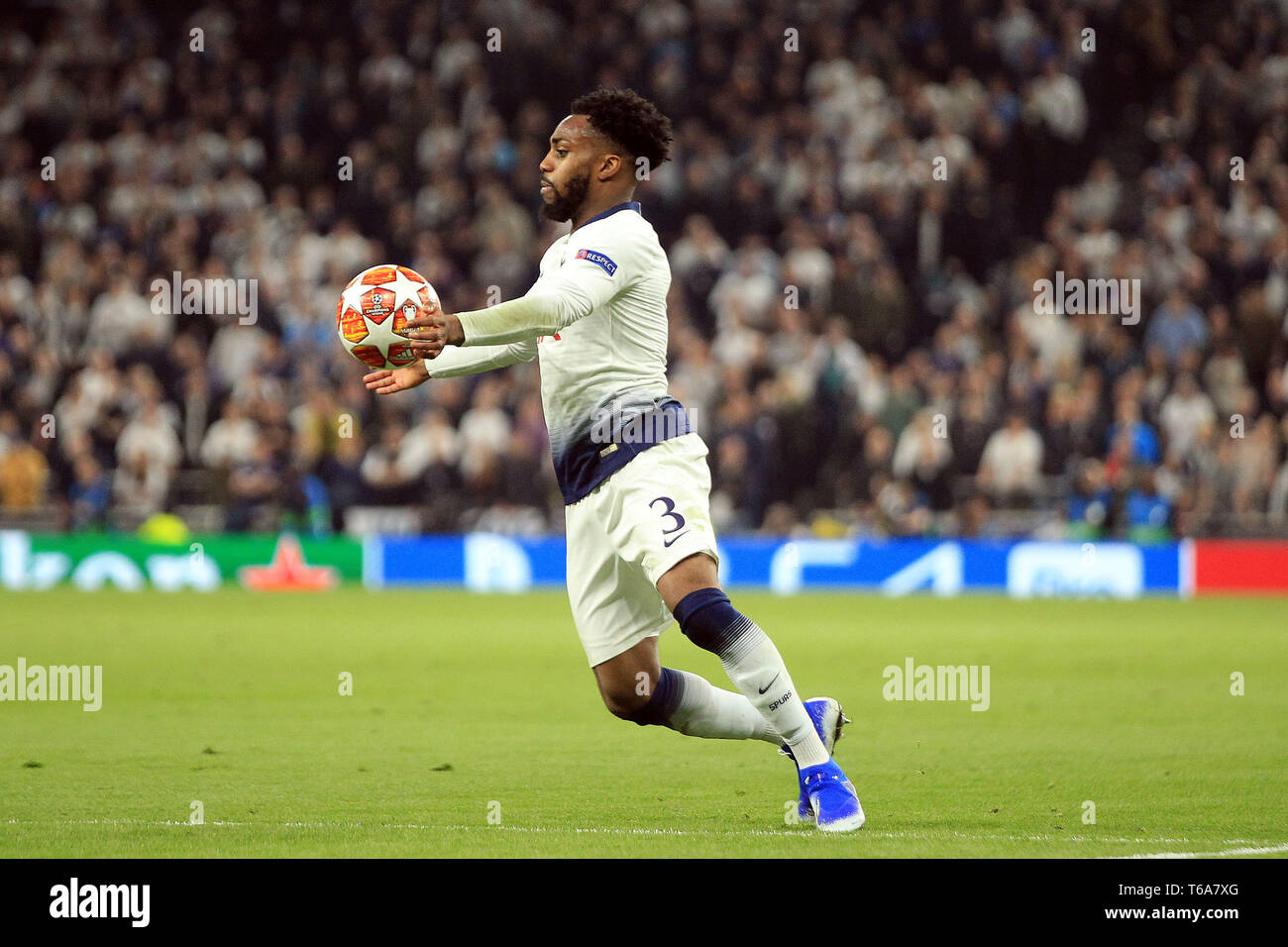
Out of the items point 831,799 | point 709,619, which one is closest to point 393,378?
point 709,619

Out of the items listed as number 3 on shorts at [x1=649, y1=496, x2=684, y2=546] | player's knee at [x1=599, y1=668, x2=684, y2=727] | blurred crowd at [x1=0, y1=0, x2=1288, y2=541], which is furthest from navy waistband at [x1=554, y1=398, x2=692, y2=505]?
blurred crowd at [x1=0, y1=0, x2=1288, y2=541]

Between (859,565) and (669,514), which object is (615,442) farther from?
(859,565)

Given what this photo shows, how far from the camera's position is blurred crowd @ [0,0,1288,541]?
20.0 meters

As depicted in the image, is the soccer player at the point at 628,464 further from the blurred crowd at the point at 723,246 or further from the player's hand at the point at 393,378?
the blurred crowd at the point at 723,246

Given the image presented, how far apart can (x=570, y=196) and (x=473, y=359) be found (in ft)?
2.35

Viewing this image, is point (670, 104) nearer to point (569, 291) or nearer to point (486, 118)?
point (486, 118)

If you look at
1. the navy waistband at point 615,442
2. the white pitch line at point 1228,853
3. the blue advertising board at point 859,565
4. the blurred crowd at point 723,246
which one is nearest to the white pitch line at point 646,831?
the white pitch line at point 1228,853

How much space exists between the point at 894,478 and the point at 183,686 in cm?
1033

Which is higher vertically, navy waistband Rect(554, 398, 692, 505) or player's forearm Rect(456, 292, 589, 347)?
player's forearm Rect(456, 292, 589, 347)

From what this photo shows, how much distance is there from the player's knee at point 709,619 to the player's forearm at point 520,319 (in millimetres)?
1038

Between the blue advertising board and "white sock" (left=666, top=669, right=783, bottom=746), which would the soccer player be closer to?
"white sock" (left=666, top=669, right=783, bottom=746)

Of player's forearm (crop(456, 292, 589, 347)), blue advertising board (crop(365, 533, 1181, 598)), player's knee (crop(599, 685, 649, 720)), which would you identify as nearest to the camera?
player's forearm (crop(456, 292, 589, 347))

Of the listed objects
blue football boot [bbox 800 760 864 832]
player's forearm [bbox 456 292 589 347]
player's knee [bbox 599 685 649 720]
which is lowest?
blue football boot [bbox 800 760 864 832]

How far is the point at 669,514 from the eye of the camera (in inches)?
250
